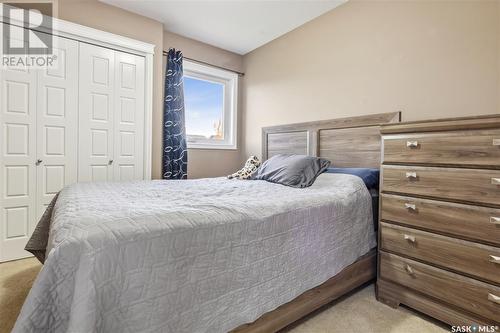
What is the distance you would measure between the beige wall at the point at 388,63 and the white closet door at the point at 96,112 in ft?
6.14

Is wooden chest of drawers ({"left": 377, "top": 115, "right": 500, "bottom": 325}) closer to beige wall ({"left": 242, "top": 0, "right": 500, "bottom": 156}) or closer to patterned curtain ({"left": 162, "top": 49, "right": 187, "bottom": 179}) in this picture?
beige wall ({"left": 242, "top": 0, "right": 500, "bottom": 156})

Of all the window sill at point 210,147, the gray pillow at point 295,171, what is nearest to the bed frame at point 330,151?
the gray pillow at point 295,171

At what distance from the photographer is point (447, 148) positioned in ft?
4.60

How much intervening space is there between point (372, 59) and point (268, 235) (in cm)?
199

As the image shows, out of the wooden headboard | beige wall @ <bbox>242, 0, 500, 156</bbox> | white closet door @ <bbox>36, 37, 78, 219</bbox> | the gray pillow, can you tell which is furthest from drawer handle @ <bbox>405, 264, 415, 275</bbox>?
white closet door @ <bbox>36, 37, 78, 219</bbox>

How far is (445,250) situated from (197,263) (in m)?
1.31

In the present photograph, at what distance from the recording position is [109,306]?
2.61 feet

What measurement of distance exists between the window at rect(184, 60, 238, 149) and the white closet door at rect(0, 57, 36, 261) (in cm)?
164

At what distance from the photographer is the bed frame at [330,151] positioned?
1.33 meters

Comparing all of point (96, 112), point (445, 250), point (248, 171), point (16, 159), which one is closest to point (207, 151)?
point (248, 171)

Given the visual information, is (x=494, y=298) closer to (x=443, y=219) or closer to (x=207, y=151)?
(x=443, y=219)

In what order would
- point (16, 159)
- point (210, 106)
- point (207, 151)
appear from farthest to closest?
1. point (210, 106)
2. point (207, 151)
3. point (16, 159)

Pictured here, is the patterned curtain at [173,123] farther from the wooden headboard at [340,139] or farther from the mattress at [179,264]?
the mattress at [179,264]

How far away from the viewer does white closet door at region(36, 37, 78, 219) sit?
247cm
